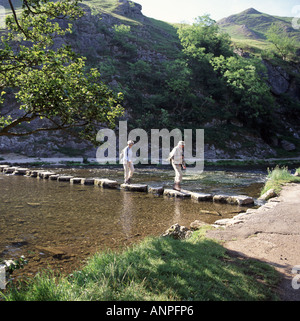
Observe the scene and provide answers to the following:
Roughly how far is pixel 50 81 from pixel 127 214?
5.17m

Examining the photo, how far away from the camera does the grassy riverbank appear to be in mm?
3232

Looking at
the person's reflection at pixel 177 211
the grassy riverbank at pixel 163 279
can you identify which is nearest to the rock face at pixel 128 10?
the person's reflection at pixel 177 211

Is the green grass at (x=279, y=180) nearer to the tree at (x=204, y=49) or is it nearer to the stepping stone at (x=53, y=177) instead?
the stepping stone at (x=53, y=177)

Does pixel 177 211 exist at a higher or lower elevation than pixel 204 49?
lower

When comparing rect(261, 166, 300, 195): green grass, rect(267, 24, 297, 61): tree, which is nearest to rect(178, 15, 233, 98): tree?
rect(267, 24, 297, 61): tree

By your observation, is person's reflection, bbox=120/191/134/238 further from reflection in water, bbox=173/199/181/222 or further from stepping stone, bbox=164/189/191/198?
stepping stone, bbox=164/189/191/198

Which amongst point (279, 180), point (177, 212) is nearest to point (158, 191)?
point (177, 212)

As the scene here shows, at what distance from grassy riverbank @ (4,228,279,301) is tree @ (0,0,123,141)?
3400 mm

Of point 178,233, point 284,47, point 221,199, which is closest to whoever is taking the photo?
point 178,233

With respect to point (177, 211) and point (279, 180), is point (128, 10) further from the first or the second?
point (177, 211)

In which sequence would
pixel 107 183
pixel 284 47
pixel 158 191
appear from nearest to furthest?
pixel 158 191 < pixel 107 183 < pixel 284 47

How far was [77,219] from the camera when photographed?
8250mm
